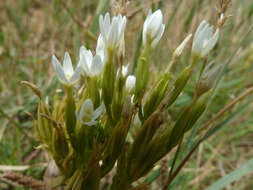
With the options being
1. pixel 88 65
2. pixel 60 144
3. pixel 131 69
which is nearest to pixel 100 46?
pixel 88 65

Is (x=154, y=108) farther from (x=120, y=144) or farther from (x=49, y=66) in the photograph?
(x=49, y=66)

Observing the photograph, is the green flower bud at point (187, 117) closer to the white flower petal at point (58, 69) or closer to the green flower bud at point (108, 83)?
the green flower bud at point (108, 83)

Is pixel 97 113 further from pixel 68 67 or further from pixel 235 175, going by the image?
pixel 235 175

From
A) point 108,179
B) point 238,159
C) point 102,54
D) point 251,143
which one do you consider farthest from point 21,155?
point 251,143

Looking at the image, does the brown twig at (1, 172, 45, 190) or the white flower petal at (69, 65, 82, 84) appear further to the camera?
the brown twig at (1, 172, 45, 190)

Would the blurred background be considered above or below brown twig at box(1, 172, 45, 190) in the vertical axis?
above

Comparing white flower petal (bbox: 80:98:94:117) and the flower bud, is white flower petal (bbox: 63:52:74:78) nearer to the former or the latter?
white flower petal (bbox: 80:98:94:117)

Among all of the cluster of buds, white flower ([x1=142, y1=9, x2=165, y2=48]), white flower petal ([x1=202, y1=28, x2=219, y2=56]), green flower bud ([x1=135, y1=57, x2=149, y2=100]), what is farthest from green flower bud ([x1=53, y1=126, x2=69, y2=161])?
white flower petal ([x1=202, y1=28, x2=219, y2=56])
